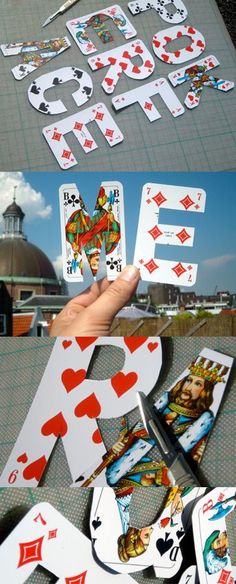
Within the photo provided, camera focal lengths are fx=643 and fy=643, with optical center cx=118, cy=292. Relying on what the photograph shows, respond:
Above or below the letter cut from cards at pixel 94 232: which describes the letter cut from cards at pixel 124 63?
above

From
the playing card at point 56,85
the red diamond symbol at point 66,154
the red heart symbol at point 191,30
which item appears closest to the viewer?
the red diamond symbol at point 66,154

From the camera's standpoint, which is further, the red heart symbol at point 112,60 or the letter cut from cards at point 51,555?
the red heart symbol at point 112,60

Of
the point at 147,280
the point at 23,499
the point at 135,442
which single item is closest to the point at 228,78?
the point at 147,280

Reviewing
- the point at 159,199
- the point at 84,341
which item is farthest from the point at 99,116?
the point at 84,341

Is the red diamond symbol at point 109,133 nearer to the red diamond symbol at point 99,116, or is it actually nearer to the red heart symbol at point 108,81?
the red diamond symbol at point 99,116

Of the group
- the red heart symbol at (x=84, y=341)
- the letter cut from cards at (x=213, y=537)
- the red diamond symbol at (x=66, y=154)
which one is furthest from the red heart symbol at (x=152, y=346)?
the red diamond symbol at (x=66, y=154)

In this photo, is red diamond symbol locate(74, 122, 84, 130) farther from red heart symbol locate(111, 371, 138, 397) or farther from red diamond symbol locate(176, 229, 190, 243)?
red heart symbol locate(111, 371, 138, 397)

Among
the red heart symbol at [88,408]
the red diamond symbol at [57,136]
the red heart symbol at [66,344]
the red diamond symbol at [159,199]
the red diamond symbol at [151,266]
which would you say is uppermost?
the red diamond symbol at [57,136]

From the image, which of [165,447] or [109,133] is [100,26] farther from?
[165,447]

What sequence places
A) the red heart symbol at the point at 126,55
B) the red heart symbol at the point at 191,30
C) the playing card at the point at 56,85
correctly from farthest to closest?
the red heart symbol at the point at 191,30, the red heart symbol at the point at 126,55, the playing card at the point at 56,85
